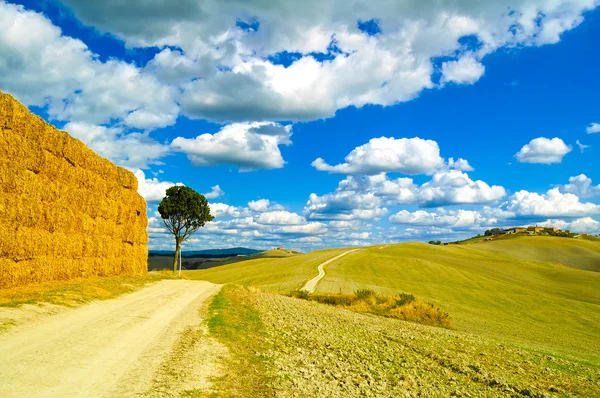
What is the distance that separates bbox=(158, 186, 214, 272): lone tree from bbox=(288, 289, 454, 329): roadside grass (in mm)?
31585

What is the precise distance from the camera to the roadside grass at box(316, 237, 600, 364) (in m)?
32.6

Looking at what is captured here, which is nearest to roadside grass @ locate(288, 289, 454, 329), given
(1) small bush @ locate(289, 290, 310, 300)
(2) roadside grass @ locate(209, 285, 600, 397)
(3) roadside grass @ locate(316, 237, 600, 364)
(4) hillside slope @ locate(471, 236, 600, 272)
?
(1) small bush @ locate(289, 290, 310, 300)

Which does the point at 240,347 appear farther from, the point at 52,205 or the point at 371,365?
the point at 52,205

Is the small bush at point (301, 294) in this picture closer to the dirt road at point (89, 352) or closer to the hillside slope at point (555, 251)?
the dirt road at point (89, 352)

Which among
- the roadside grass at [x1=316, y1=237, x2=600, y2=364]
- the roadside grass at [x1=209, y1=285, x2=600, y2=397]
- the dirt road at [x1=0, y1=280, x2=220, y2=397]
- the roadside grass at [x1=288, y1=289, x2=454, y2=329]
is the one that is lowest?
the roadside grass at [x1=316, y1=237, x2=600, y2=364]

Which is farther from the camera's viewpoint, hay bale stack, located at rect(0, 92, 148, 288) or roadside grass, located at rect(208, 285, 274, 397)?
hay bale stack, located at rect(0, 92, 148, 288)

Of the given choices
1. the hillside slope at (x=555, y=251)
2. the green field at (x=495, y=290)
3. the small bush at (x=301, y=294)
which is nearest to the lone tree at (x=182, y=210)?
the green field at (x=495, y=290)

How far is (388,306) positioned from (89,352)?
1171 inches

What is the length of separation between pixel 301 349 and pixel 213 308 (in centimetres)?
1021

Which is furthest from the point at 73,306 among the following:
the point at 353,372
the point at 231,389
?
the point at 353,372

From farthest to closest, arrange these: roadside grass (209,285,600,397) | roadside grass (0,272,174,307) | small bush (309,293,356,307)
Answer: small bush (309,293,356,307)
roadside grass (0,272,174,307)
roadside grass (209,285,600,397)

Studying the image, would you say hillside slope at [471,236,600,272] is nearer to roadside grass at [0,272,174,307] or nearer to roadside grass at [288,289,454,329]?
roadside grass at [288,289,454,329]

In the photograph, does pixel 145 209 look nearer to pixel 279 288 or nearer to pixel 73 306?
pixel 279 288

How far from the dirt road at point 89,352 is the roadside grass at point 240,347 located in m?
1.68
